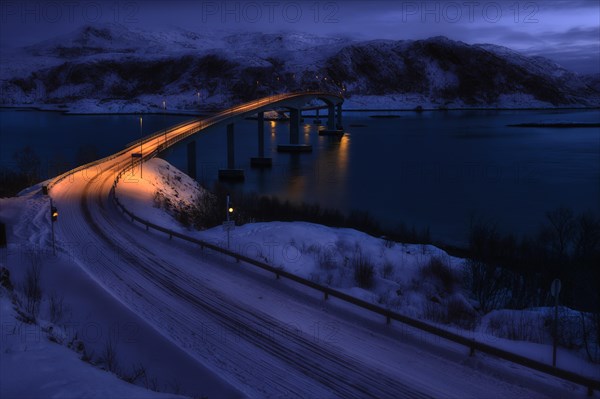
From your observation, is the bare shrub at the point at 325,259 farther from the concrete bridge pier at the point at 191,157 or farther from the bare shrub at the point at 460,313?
the concrete bridge pier at the point at 191,157

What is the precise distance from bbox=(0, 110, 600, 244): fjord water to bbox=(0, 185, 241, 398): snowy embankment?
86.2 ft

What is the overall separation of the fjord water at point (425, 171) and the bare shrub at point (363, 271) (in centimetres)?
1494

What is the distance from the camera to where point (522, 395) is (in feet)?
34.4

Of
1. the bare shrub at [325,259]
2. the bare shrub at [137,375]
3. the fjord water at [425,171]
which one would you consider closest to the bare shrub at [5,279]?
the bare shrub at [137,375]

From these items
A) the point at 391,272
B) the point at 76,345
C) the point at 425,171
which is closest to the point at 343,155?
the point at 425,171

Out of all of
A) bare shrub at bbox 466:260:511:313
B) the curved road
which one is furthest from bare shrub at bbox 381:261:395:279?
the curved road

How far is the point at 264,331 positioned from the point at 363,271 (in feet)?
25.4

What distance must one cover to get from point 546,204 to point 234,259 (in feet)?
128

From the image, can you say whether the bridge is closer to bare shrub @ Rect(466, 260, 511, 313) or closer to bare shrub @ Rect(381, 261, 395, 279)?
bare shrub @ Rect(381, 261, 395, 279)

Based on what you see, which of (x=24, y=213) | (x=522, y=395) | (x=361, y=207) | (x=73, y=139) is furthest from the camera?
(x=73, y=139)

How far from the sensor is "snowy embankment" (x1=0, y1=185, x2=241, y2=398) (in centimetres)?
888

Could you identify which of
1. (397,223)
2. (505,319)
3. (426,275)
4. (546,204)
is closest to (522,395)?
(505,319)

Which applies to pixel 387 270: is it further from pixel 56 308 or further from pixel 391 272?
pixel 56 308

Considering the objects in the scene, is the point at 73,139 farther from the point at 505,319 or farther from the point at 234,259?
the point at 505,319
